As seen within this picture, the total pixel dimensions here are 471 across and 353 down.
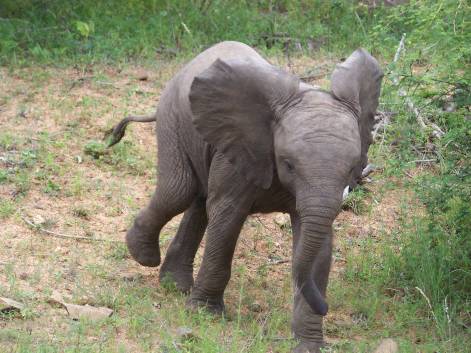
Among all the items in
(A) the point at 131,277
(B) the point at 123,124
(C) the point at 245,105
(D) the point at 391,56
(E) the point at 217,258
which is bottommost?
(A) the point at 131,277

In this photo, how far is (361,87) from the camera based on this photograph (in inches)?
230

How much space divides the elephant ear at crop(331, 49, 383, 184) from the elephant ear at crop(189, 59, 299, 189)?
0.25 meters

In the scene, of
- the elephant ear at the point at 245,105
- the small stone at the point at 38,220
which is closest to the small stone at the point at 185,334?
the elephant ear at the point at 245,105

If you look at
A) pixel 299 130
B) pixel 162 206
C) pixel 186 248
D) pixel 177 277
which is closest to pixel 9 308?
pixel 162 206

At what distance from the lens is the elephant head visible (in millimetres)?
5246

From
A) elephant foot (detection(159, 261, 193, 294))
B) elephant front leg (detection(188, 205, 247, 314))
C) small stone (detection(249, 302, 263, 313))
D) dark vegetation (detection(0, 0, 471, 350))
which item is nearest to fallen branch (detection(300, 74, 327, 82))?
dark vegetation (detection(0, 0, 471, 350))

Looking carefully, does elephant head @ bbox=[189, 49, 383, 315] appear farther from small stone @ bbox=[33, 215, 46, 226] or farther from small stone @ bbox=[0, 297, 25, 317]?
small stone @ bbox=[33, 215, 46, 226]

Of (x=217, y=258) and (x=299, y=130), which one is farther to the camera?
(x=217, y=258)

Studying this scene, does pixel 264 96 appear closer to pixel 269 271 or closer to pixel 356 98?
pixel 356 98

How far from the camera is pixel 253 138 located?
5746 millimetres

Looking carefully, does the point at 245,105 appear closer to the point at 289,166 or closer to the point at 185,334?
the point at 289,166

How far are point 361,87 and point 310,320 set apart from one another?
1330mm

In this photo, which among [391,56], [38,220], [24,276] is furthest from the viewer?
[391,56]

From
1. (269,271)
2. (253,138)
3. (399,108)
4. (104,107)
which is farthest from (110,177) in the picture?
(253,138)
